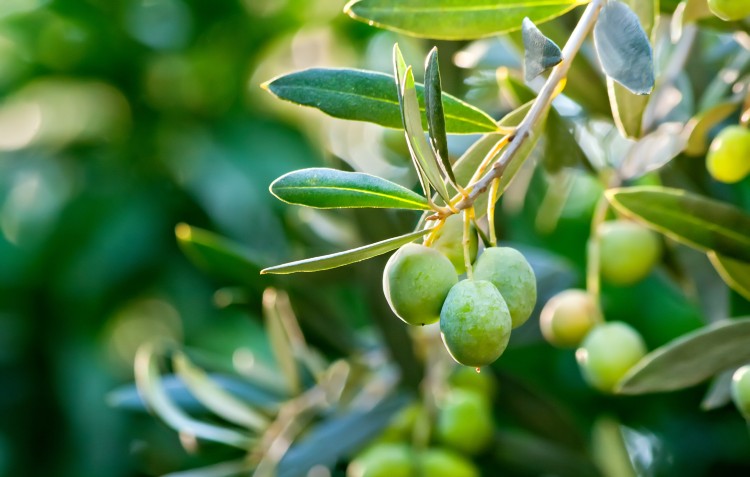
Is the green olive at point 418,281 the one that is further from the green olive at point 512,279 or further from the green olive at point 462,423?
the green olive at point 462,423

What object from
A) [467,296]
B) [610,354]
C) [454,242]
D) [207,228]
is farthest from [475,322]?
[207,228]

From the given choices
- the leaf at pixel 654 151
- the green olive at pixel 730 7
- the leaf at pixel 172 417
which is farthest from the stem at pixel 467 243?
the leaf at pixel 172 417

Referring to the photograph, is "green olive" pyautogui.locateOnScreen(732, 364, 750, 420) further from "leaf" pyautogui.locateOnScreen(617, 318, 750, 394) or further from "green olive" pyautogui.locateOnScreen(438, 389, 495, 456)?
"green olive" pyautogui.locateOnScreen(438, 389, 495, 456)

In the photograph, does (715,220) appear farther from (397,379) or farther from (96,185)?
(96,185)

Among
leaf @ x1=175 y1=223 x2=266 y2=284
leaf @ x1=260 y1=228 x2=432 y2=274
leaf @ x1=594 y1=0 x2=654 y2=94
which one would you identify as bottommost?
leaf @ x1=175 y1=223 x2=266 y2=284

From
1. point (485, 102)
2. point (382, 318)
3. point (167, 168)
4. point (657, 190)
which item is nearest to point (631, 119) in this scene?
point (657, 190)

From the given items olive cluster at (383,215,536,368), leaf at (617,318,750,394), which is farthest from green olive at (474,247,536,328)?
leaf at (617,318,750,394)
